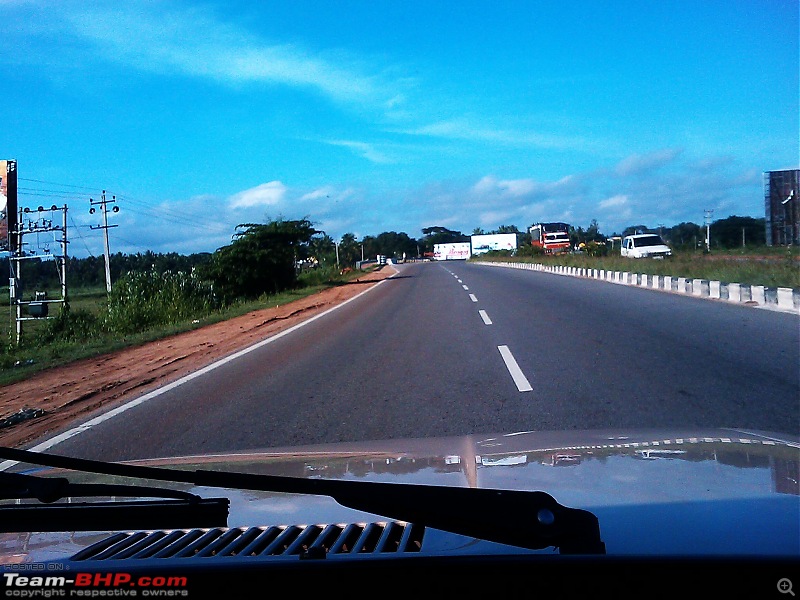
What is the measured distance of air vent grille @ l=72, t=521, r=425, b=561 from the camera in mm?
2674

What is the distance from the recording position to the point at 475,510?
249 cm

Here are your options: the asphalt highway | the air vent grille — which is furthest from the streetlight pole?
the air vent grille

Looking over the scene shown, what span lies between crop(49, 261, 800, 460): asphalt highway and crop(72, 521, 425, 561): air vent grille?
382 cm

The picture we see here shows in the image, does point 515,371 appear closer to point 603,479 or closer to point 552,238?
point 603,479

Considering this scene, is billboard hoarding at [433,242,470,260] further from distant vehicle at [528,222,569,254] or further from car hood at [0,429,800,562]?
car hood at [0,429,800,562]

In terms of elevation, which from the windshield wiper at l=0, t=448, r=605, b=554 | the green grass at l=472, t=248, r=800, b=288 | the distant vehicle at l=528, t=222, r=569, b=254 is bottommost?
the windshield wiper at l=0, t=448, r=605, b=554

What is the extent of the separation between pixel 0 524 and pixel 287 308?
78.1 ft

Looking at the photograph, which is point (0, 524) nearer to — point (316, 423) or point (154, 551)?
point (154, 551)

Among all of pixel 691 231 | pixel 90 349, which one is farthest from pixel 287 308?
pixel 691 231

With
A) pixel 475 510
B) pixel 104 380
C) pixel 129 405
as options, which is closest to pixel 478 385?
pixel 129 405

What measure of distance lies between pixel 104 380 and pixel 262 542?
9.63 metres

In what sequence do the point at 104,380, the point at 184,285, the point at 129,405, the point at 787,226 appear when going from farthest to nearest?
the point at 184,285, the point at 787,226, the point at 104,380, the point at 129,405

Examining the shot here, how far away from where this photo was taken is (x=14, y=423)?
8875 mm

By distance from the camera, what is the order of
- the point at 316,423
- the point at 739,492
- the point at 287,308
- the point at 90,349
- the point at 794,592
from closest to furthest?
1. the point at 794,592
2. the point at 739,492
3. the point at 316,423
4. the point at 90,349
5. the point at 287,308
